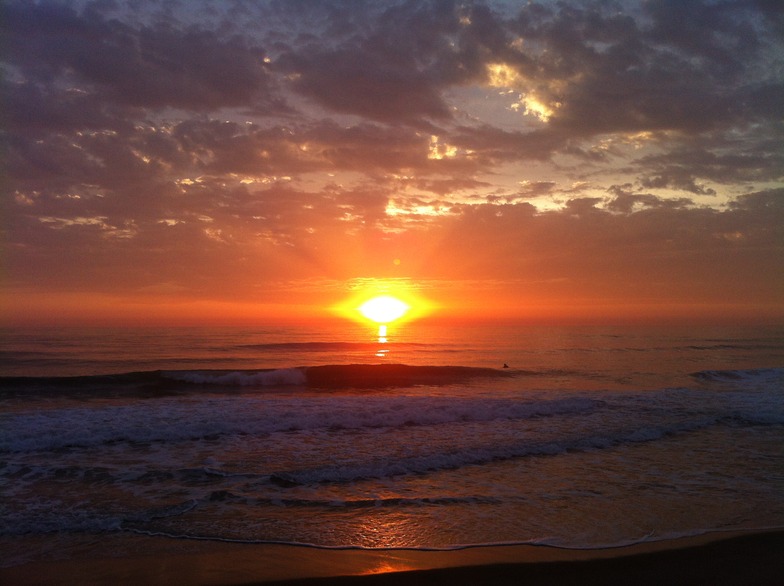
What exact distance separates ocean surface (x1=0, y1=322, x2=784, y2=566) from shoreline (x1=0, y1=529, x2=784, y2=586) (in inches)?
11.0

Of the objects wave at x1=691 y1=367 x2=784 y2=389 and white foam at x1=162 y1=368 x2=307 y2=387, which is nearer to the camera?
wave at x1=691 y1=367 x2=784 y2=389

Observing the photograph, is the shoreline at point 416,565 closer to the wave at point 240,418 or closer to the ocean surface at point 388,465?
the ocean surface at point 388,465

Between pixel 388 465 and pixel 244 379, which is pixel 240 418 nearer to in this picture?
pixel 388 465

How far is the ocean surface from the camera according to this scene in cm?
682

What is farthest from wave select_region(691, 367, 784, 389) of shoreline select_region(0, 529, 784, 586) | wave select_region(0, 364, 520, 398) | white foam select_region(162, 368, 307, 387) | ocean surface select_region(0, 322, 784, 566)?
shoreline select_region(0, 529, 784, 586)

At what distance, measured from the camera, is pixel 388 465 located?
382 inches

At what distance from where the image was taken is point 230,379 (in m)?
25.1

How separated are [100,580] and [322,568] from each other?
235 cm

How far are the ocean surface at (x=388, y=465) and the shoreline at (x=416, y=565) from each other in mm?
280

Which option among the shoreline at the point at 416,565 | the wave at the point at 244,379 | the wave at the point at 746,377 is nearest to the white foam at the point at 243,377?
the wave at the point at 244,379

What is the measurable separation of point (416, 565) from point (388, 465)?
13.3ft

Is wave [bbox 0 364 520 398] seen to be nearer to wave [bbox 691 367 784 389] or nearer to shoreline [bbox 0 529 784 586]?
wave [bbox 691 367 784 389]

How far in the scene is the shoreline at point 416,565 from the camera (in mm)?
5445

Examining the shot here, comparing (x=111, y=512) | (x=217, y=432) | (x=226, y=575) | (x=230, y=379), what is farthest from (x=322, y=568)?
(x=230, y=379)
